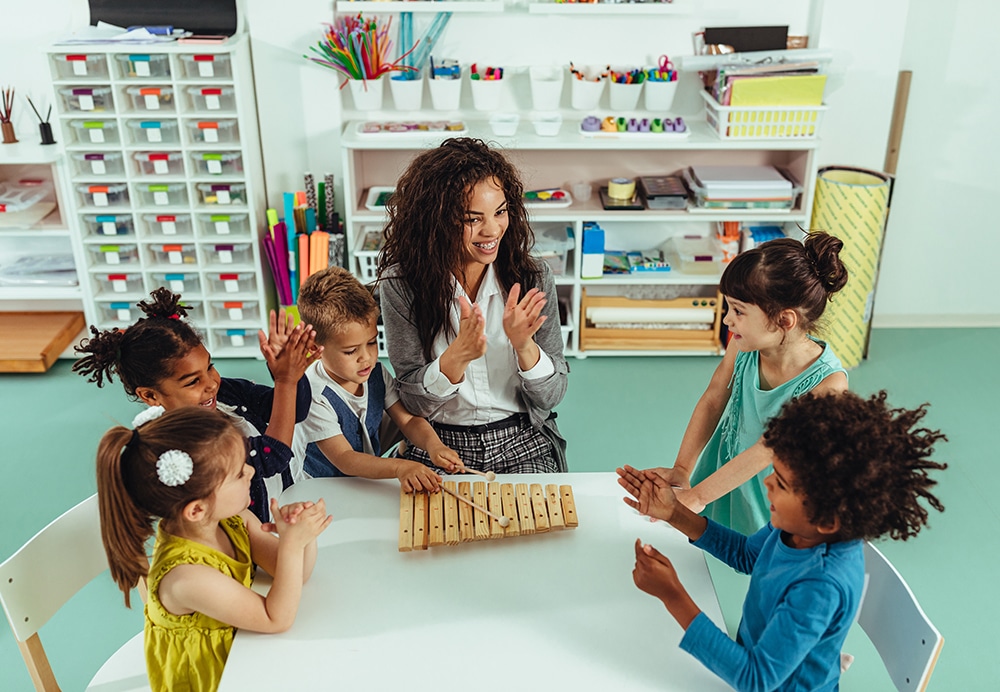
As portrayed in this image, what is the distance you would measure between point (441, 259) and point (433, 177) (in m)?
0.18

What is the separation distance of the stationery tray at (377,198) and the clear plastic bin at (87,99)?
977 millimetres

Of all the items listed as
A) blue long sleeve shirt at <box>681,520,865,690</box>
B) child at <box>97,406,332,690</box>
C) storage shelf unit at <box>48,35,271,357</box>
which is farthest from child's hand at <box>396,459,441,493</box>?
storage shelf unit at <box>48,35,271,357</box>

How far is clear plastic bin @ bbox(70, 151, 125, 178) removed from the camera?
11.1 ft

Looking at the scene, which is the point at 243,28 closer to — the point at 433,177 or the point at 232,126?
the point at 232,126

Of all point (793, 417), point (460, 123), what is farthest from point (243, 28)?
point (793, 417)

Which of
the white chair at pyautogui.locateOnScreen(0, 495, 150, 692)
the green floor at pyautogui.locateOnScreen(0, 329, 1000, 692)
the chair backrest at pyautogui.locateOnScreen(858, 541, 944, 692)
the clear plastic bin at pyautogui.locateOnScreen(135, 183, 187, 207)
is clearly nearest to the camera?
the chair backrest at pyautogui.locateOnScreen(858, 541, 944, 692)

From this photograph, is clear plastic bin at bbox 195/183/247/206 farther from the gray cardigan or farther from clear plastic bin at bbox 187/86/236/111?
the gray cardigan

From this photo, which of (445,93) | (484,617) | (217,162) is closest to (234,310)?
(217,162)

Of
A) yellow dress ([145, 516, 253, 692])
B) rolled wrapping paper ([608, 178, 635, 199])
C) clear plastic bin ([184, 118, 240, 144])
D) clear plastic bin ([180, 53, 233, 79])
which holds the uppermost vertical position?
clear plastic bin ([180, 53, 233, 79])

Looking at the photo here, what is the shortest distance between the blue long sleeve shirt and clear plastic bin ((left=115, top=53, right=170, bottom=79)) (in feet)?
9.17

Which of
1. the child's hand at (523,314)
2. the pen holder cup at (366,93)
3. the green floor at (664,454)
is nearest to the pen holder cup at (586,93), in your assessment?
the pen holder cup at (366,93)

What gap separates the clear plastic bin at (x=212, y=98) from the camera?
3.28 metres

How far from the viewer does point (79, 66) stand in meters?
3.22

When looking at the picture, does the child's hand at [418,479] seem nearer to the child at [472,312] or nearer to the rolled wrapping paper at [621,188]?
the child at [472,312]
